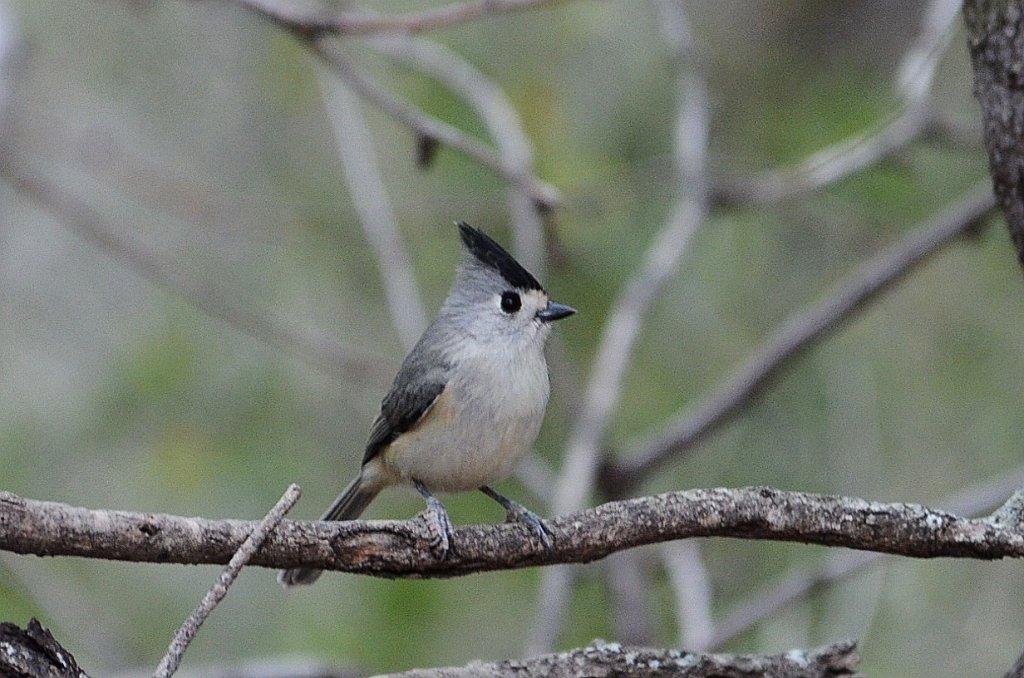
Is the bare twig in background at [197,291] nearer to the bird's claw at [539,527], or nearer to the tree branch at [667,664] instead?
the bird's claw at [539,527]

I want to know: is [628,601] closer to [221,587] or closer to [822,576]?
[822,576]

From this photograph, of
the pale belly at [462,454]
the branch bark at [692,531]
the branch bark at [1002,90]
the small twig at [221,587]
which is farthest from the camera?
the pale belly at [462,454]

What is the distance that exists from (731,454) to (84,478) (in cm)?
242

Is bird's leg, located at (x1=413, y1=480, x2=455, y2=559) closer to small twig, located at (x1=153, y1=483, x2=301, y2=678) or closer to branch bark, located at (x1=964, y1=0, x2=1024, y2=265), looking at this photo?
small twig, located at (x1=153, y1=483, x2=301, y2=678)

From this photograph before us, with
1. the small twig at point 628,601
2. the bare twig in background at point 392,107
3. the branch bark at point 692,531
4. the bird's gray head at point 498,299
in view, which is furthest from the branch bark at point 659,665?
the small twig at point 628,601

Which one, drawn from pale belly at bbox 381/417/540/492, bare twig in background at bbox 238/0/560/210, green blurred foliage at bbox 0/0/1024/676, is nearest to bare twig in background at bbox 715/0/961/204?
green blurred foliage at bbox 0/0/1024/676

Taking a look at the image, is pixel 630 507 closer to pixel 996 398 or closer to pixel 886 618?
pixel 886 618

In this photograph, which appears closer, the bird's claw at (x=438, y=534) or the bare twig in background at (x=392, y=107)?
the bird's claw at (x=438, y=534)

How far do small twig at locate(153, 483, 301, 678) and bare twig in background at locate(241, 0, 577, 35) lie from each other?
155 cm

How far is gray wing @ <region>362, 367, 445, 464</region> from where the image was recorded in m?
3.27

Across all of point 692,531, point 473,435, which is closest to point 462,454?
point 473,435

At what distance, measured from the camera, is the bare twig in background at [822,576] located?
4.12m

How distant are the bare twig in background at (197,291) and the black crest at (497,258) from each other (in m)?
1.00

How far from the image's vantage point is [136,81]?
18.5ft
